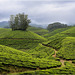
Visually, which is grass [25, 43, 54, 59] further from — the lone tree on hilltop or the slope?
the lone tree on hilltop

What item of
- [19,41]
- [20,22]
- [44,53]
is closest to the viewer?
[44,53]

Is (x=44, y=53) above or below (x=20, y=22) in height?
below

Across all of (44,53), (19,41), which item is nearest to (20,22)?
(19,41)

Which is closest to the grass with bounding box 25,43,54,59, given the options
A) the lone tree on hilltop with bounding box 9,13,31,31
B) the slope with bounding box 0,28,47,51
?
the slope with bounding box 0,28,47,51

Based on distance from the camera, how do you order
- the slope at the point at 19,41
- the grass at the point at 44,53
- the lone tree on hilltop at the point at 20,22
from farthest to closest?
the lone tree on hilltop at the point at 20,22 < the slope at the point at 19,41 < the grass at the point at 44,53

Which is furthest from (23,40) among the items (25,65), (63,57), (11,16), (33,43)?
(25,65)

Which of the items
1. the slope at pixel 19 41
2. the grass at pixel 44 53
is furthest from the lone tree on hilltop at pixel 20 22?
the grass at pixel 44 53

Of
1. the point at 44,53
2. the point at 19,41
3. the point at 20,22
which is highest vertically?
the point at 20,22

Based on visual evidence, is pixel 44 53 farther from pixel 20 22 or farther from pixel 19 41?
pixel 20 22

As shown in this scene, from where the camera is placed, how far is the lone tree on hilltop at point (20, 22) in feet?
290

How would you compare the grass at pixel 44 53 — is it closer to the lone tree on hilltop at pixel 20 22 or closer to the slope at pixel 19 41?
the slope at pixel 19 41

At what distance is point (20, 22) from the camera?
3538 inches

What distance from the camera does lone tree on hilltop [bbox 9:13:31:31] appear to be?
88350 millimetres

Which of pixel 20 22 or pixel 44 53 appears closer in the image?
pixel 44 53
